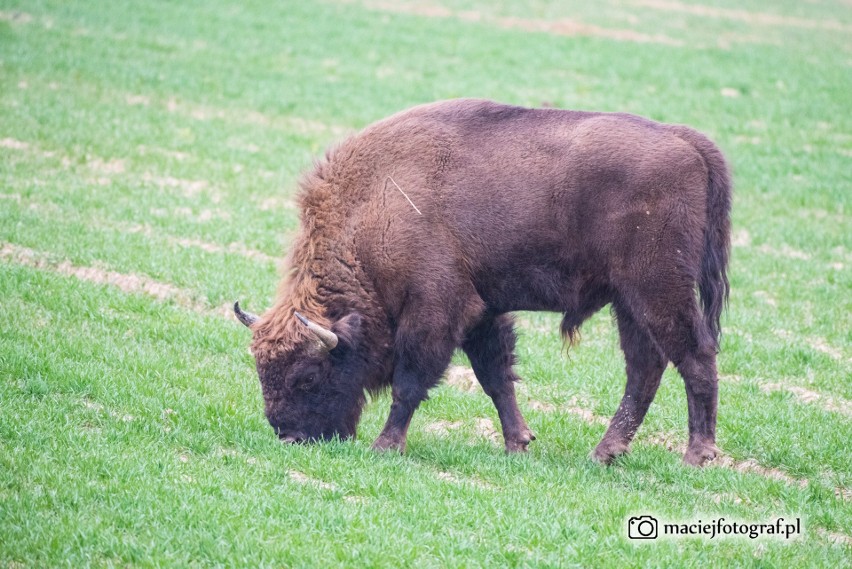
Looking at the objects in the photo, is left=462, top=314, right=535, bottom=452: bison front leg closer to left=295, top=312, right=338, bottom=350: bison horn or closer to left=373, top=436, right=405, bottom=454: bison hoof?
left=373, top=436, right=405, bottom=454: bison hoof

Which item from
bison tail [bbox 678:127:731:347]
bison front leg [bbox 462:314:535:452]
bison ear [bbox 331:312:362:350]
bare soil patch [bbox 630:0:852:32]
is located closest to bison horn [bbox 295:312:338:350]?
bison ear [bbox 331:312:362:350]

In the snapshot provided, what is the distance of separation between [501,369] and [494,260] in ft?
3.09

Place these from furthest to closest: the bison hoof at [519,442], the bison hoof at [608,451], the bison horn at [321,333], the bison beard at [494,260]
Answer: the bison hoof at [519,442] → the bison hoof at [608,451] → the bison beard at [494,260] → the bison horn at [321,333]

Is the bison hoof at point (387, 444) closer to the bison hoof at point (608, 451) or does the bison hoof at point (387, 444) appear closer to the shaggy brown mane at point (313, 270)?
the shaggy brown mane at point (313, 270)

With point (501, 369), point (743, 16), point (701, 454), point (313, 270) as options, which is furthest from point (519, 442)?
point (743, 16)

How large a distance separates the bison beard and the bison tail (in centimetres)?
1

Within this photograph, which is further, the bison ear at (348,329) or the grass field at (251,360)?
the bison ear at (348,329)

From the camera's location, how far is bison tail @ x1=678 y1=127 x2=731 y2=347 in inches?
274

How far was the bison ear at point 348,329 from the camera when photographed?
6863 mm

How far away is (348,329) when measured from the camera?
687 cm

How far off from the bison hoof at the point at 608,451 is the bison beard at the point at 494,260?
0.02 metres

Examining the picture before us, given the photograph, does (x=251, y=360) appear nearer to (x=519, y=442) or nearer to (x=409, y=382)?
(x=409, y=382)

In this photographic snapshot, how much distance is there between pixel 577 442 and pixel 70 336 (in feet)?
13.8

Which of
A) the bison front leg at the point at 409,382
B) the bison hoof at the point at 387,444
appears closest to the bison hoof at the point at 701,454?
the bison front leg at the point at 409,382
